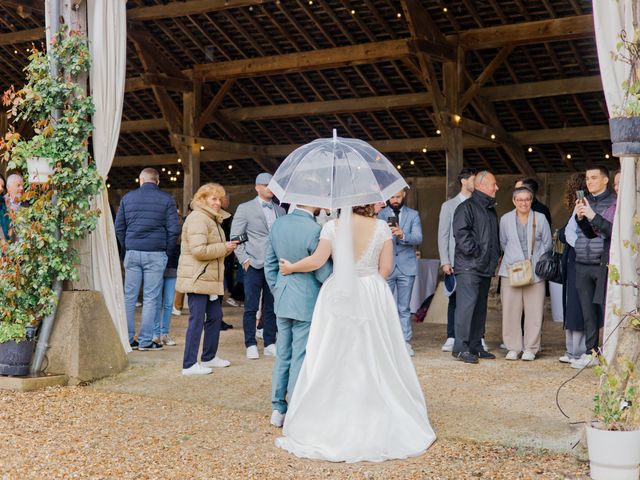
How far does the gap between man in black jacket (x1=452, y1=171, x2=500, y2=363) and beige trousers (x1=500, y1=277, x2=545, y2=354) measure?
0.81ft

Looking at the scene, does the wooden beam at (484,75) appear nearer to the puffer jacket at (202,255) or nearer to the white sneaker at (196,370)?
the puffer jacket at (202,255)

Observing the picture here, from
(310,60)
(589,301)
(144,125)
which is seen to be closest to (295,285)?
(589,301)

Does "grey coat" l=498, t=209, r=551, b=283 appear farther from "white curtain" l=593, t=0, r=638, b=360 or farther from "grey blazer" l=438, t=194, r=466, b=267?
"white curtain" l=593, t=0, r=638, b=360

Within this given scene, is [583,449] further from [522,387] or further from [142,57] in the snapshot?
[142,57]

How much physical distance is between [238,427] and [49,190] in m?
2.30

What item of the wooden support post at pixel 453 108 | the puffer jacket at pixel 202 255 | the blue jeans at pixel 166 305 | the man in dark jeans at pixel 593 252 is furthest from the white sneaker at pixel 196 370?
the wooden support post at pixel 453 108

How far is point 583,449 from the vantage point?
3902mm

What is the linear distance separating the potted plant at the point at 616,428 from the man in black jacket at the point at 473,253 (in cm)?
254

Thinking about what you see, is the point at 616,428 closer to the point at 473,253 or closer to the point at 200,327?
the point at 473,253

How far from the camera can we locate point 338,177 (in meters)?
4.24

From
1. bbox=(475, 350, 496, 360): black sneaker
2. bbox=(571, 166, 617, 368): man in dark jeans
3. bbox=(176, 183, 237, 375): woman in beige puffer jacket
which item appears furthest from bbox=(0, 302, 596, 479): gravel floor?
bbox=(571, 166, 617, 368): man in dark jeans

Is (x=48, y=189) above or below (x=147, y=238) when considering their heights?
above

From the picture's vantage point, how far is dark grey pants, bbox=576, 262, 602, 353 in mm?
5930

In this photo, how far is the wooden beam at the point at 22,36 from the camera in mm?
12539
